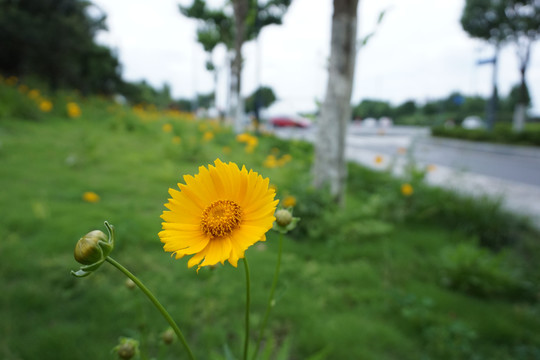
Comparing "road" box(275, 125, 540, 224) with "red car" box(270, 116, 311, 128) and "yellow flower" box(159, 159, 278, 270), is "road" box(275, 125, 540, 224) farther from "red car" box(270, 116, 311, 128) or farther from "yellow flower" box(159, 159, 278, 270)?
"red car" box(270, 116, 311, 128)

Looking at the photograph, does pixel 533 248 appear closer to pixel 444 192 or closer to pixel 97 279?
pixel 444 192

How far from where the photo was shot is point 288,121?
20.0 meters

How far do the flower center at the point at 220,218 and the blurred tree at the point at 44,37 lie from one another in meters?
9.94

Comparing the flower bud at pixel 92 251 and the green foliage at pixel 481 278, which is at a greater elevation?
the flower bud at pixel 92 251

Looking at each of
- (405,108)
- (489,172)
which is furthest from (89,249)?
(405,108)

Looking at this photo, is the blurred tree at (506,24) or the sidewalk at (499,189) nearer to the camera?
the sidewalk at (499,189)

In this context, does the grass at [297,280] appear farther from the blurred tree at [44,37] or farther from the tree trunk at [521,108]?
the tree trunk at [521,108]

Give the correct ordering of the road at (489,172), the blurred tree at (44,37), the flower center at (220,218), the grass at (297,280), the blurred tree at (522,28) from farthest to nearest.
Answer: the blurred tree at (522,28) < the blurred tree at (44,37) < the road at (489,172) < the grass at (297,280) < the flower center at (220,218)

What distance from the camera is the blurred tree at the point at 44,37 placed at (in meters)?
8.02

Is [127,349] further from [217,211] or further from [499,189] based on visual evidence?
[499,189]

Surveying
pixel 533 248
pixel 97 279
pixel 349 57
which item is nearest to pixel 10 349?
pixel 97 279

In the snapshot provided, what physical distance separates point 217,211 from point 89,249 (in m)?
0.19

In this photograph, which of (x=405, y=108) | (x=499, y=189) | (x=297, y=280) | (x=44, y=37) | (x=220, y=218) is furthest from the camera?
(x=405, y=108)

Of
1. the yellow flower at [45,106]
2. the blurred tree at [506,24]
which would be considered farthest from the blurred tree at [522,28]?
the yellow flower at [45,106]
